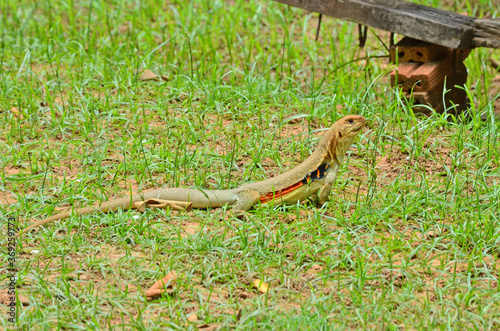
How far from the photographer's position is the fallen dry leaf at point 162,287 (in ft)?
12.6

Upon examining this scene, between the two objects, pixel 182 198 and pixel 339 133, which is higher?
pixel 339 133

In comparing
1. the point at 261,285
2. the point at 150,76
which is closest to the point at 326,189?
the point at 261,285

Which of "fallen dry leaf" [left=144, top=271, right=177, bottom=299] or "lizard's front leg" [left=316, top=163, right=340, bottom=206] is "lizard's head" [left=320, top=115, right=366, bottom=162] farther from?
"fallen dry leaf" [left=144, top=271, right=177, bottom=299]

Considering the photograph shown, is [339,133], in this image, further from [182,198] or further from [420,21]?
[420,21]

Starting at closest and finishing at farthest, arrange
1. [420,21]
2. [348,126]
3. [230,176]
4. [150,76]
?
[348,126], [230,176], [420,21], [150,76]

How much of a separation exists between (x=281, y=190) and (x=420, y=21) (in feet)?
6.94

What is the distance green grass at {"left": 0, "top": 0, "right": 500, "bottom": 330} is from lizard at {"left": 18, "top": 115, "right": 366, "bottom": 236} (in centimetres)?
10

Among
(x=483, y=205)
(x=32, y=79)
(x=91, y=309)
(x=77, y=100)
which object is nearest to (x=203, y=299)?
(x=91, y=309)

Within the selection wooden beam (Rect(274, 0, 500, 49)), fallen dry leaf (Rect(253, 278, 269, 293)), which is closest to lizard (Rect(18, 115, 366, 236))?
fallen dry leaf (Rect(253, 278, 269, 293))

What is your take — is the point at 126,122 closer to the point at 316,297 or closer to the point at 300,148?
the point at 300,148

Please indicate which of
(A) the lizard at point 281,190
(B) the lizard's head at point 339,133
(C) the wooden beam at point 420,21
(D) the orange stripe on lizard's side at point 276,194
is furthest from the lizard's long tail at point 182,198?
(C) the wooden beam at point 420,21

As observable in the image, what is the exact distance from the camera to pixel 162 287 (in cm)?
387

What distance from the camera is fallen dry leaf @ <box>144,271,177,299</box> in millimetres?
3840

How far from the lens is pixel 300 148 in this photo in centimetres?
A: 572
